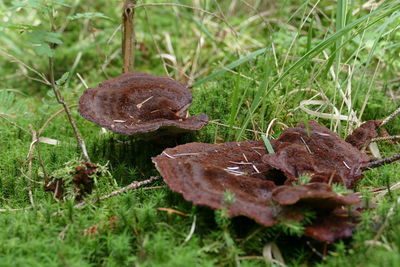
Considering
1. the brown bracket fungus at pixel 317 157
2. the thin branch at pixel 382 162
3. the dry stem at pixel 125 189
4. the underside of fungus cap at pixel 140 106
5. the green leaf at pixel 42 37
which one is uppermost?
the green leaf at pixel 42 37

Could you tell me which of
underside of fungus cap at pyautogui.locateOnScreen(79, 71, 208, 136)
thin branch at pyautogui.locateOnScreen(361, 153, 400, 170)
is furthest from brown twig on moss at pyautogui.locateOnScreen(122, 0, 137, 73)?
thin branch at pyautogui.locateOnScreen(361, 153, 400, 170)

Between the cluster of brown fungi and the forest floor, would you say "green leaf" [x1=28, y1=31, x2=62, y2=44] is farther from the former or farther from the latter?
the cluster of brown fungi

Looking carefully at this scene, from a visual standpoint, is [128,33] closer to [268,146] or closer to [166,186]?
[166,186]

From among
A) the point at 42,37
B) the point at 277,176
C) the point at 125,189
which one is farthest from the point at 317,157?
the point at 42,37

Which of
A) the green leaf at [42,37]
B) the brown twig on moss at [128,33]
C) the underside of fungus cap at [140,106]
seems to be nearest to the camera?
the green leaf at [42,37]

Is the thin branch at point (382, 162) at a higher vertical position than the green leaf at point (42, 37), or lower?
lower

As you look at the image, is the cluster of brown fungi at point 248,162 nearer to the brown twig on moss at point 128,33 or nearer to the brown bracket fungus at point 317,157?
the brown bracket fungus at point 317,157

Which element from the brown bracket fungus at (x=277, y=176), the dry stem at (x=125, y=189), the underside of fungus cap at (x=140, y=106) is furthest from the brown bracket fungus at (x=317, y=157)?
the dry stem at (x=125, y=189)

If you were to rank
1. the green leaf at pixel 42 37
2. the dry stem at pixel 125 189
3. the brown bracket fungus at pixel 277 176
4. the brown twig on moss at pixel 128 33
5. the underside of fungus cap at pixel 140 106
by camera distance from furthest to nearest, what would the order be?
the brown twig on moss at pixel 128 33 → the underside of fungus cap at pixel 140 106 → the dry stem at pixel 125 189 → the green leaf at pixel 42 37 → the brown bracket fungus at pixel 277 176
